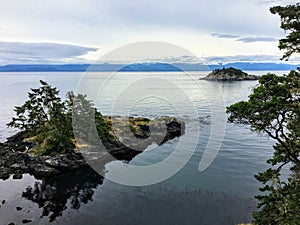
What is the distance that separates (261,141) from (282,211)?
184 feet

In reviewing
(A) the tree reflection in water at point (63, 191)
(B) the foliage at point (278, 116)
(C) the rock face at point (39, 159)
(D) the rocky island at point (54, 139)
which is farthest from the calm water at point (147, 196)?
(B) the foliage at point (278, 116)

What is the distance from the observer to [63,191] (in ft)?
148

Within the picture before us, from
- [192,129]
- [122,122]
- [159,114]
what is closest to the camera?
[122,122]

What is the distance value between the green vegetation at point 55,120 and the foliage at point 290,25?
46322 millimetres

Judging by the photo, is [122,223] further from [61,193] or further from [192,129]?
[192,129]

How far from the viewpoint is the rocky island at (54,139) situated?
53031 mm

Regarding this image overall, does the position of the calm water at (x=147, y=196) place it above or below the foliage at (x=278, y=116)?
below

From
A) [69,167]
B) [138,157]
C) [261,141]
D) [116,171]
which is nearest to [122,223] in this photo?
[116,171]

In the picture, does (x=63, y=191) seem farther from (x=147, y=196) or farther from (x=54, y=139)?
(x=147, y=196)

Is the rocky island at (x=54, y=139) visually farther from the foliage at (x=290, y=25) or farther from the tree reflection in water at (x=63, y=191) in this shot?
the foliage at (x=290, y=25)

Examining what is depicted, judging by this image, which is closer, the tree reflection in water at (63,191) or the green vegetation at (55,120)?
the tree reflection in water at (63,191)

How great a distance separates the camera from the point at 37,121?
6488 centimetres

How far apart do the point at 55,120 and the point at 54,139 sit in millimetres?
4884

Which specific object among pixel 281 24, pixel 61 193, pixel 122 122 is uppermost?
pixel 281 24
